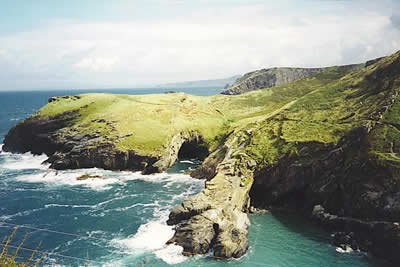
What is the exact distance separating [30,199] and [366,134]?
74.4m

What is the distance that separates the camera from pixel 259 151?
79938mm

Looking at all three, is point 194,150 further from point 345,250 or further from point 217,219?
point 345,250

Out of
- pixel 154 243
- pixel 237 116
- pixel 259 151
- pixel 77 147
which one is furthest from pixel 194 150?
pixel 154 243

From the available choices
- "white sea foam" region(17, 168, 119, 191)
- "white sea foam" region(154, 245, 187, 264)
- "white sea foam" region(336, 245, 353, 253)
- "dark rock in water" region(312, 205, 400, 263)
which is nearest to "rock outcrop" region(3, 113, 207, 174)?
"white sea foam" region(17, 168, 119, 191)

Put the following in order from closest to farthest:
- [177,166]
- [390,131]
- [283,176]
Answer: [390,131], [283,176], [177,166]

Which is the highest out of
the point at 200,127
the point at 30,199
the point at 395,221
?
the point at 200,127

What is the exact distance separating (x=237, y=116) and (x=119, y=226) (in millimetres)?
90706

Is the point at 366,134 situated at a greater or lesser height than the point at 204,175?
greater

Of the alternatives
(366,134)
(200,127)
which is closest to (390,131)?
(366,134)

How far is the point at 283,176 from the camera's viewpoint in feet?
240

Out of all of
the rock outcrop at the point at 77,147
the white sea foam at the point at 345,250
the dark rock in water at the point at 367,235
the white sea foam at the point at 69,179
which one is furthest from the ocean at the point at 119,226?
the rock outcrop at the point at 77,147

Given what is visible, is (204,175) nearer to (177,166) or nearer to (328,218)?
(177,166)

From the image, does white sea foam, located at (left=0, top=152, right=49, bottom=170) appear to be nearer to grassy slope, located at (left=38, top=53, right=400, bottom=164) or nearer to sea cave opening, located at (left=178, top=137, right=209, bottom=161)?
grassy slope, located at (left=38, top=53, right=400, bottom=164)

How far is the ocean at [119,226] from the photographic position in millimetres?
50906
